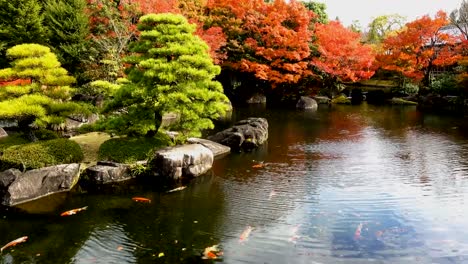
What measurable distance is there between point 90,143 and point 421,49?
28.4m

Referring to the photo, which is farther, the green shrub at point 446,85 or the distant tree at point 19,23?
the green shrub at point 446,85

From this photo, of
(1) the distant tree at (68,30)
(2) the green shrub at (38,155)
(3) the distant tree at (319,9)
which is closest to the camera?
(2) the green shrub at (38,155)

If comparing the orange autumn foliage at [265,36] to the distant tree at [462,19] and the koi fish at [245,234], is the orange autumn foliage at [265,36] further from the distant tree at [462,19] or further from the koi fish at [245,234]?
the koi fish at [245,234]

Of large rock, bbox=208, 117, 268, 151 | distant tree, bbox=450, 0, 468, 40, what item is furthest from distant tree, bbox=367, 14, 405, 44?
large rock, bbox=208, 117, 268, 151

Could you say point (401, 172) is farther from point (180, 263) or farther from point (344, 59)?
point (344, 59)

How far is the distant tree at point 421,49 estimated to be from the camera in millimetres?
30719

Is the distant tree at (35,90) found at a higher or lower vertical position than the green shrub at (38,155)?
higher

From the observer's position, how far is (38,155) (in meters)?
10.6

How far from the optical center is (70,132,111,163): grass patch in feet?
39.7

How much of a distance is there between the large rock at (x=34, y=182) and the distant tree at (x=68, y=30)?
42.2ft

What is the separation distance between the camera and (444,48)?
32.0m

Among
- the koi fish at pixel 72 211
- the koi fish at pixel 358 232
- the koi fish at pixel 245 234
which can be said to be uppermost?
the koi fish at pixel 72 211

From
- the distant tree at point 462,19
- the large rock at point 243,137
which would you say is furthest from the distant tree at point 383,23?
the large rock at point 243,137

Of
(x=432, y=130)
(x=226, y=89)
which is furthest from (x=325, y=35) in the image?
(x=432, y=130)
